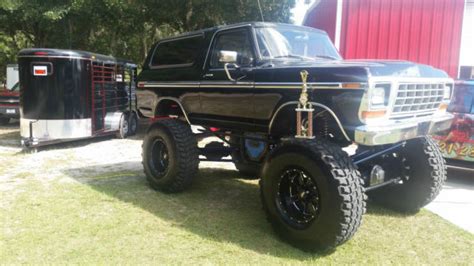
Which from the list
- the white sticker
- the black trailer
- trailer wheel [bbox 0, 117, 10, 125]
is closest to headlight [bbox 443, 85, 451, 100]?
the black trailer

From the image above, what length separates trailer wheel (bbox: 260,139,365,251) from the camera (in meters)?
4.16

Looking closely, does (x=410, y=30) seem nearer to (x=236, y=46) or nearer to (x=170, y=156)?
(x=236, y=46)

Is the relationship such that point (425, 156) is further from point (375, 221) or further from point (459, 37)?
point (459, 37)

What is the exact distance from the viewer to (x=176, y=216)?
5.55 m

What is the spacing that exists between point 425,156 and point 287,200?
1.92 meters

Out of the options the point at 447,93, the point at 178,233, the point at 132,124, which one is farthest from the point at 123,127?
the point at 447,93

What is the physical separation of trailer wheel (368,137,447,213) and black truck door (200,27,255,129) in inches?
79.9

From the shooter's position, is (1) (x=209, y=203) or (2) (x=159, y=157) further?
(2) (x=159, y=157)

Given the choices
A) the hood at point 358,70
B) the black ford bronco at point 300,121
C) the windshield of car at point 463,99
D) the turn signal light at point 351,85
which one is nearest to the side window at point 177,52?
the black ford bronco at point 300,121

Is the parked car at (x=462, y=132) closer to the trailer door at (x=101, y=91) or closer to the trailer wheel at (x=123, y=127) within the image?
→ the trailer door at (x=101, y=91)

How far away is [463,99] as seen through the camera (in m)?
7.62

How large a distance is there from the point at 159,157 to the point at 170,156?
580 millimetres

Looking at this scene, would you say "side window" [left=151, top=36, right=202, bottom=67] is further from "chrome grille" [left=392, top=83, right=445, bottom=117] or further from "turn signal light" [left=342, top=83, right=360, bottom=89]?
"chrome grille" [left=392, top=83, right=445, bottom=117]

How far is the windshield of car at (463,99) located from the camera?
754 cm
